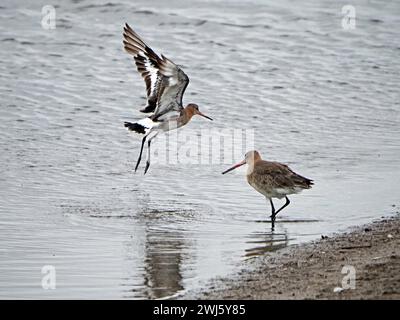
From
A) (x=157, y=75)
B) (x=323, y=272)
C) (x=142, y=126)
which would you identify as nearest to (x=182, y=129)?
(x=142, y=126)

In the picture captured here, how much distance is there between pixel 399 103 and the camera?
14242 millimetres

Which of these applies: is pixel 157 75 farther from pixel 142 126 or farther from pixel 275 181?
pixel 275 181

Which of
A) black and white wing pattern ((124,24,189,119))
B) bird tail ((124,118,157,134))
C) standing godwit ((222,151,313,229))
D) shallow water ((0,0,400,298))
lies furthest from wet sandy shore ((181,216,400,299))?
bird tail ((124,118,157,134))

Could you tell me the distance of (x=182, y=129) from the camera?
1299 cm

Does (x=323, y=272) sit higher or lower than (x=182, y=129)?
higher

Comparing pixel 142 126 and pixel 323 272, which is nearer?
pixel 323 272

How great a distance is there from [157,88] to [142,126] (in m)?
0.70

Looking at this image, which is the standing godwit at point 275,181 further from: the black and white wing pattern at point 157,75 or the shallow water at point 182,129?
the black and white wing pattern at point 157,75

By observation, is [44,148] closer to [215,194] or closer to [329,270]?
[215,194]

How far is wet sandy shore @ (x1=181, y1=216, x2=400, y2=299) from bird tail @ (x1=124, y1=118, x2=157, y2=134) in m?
4.16

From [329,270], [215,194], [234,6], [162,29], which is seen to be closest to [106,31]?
[162,29]

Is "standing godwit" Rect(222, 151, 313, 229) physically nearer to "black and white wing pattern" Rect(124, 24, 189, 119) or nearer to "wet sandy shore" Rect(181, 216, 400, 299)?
"wet sandy shore" Rect(181, 216, 400, 299)

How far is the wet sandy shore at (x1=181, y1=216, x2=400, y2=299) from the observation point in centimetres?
588

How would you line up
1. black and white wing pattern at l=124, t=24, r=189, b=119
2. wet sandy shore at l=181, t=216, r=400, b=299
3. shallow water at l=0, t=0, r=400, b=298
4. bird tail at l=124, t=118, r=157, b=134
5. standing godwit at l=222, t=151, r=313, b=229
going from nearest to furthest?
wet sandy shore at l=181, t=216, r=400, b=299 < shallow water at l=0, t=0, r=400, b=298 < standing godwit at l=222, t=151, r=313, b=229 < black and white wing pattern at l=124, t=24, r=189, b=119 < bird tail at l=124, t=118, r=157, b=134
